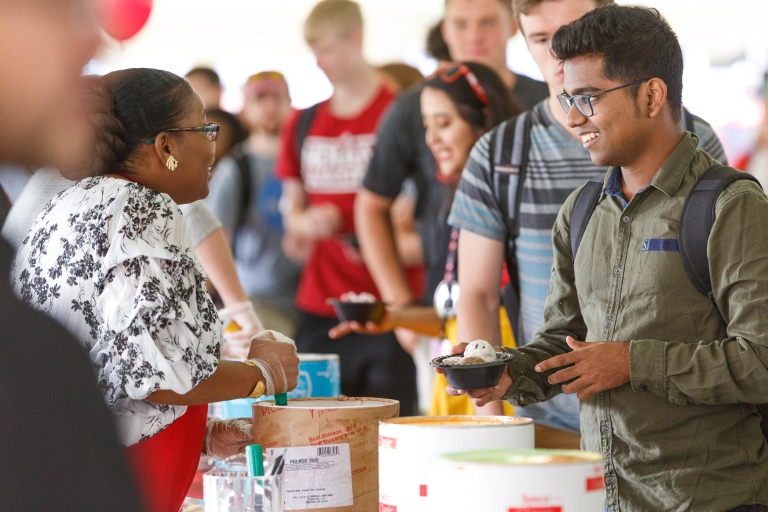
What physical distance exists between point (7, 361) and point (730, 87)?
33.6 feet

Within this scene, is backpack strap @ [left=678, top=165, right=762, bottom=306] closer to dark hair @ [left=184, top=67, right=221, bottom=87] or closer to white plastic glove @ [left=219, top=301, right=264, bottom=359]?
white plastic glove @ [left=219, top=301, right=264, bottom=359]

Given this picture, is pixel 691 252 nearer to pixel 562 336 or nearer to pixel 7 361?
pixel 562 336

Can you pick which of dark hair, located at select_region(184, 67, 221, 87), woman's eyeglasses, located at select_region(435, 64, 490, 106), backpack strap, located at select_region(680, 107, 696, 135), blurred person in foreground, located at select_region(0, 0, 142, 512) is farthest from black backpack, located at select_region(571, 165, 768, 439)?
dark hair, located at select_region(184, 67, 221, 87)

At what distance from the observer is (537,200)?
229 centimetres

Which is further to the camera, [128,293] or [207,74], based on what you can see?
[207,74]

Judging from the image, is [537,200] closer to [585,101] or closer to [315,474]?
[585,101]

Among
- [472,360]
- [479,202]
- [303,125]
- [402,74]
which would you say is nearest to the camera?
[472,360]

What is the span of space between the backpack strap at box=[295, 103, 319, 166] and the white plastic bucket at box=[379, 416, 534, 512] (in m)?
3.19

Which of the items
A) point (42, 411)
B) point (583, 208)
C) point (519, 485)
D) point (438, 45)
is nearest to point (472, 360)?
point (583, 208)

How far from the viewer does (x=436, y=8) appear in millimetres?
11242

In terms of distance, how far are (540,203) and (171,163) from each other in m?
Result: 0.91

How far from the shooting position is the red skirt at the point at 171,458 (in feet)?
5.36

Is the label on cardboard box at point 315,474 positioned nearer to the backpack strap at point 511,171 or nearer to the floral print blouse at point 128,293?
the floral print blouse at point 128,293

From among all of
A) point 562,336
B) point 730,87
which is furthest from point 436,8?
point 562,336
